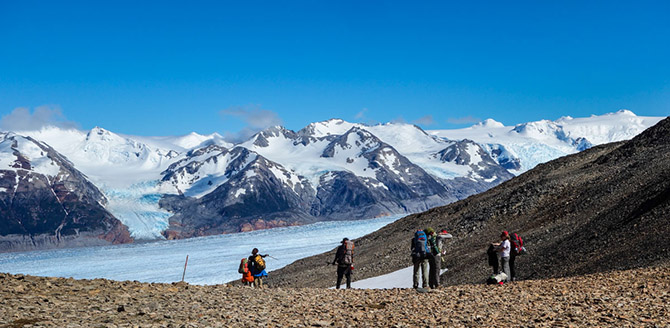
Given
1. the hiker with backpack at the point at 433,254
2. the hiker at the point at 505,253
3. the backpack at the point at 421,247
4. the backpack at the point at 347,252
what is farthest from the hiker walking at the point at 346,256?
the hiker at the point at 505,253

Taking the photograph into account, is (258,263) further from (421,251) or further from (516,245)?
(516,245)

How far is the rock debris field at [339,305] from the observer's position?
55.1 ft

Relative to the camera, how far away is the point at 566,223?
51844 mm

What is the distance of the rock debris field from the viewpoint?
16.8 metres

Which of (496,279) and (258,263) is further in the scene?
(258,263)

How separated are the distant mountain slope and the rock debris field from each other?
9.58 metres

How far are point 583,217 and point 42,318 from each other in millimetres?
43048

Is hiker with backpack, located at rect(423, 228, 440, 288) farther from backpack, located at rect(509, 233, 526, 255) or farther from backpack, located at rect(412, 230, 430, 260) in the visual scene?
backpack, located at rect(509, 233, 526, 255)

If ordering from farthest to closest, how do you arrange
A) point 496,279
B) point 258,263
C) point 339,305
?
point 258,263
point 496,279
point 339,305

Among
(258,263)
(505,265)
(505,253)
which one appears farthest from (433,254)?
(258,263)

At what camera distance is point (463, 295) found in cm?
2206

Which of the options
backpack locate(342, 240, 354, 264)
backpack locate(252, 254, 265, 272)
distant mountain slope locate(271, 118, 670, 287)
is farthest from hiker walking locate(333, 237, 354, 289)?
distant mountain slope locate(271, 118, 670, 287)

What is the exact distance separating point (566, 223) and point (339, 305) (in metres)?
36.0

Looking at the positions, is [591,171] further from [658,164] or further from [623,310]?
[623,310]
